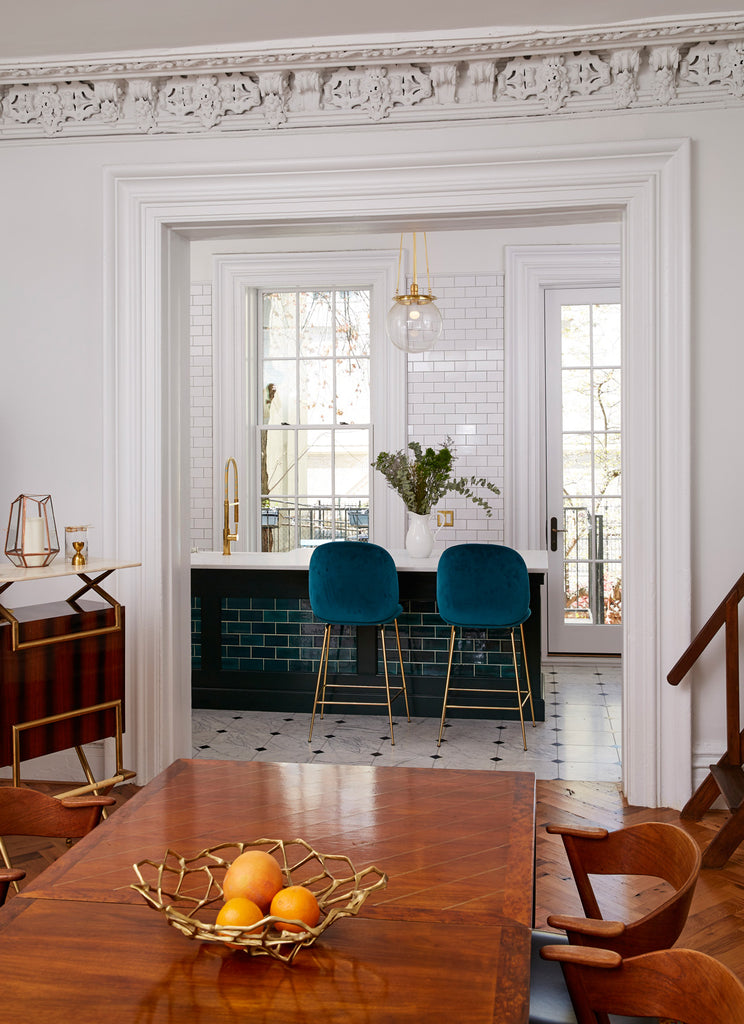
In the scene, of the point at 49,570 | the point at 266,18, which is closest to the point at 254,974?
the point at 49,570

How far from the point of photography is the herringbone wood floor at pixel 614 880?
8.82 feet

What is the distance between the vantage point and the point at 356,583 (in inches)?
189

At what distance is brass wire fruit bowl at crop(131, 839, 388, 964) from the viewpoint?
124 cm

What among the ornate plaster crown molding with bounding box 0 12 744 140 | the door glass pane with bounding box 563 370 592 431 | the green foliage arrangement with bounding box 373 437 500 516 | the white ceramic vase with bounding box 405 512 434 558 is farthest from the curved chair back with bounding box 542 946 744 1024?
the door glass pane with bounding box 563 370 592 431

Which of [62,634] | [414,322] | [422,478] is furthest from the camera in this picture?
[414,322]

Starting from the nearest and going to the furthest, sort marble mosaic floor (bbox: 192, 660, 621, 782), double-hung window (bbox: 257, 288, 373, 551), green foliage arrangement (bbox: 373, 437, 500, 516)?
marble mosaic floor (bbox: 192, 660, 621, 782)
green foliage arrangement (bbox: 373, 437, 500, 516)
double-hung window (bbox: 257, 288, 373, 551)

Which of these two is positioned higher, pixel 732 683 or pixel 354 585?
pixel 354 585

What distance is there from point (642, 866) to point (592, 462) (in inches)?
210

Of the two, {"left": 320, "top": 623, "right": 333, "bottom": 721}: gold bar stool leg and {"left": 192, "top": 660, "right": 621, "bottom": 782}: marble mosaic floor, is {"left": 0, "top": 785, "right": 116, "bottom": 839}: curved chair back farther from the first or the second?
{"left": 320, "top": 623, "right": 333, "bottom": 721}: gold bar stool leg

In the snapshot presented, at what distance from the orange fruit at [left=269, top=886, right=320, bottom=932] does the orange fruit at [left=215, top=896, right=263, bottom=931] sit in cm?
3

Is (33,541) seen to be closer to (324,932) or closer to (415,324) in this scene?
(324,932)

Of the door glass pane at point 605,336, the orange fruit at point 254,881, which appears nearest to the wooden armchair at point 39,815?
the orange fruit at point 254,881

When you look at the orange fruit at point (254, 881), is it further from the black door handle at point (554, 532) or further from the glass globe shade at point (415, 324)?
the black door handle at point (554, 532)

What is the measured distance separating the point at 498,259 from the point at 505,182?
113 inches
